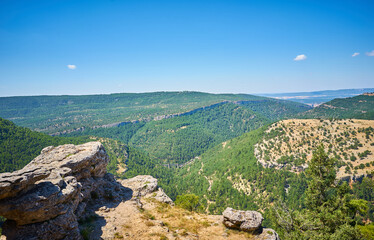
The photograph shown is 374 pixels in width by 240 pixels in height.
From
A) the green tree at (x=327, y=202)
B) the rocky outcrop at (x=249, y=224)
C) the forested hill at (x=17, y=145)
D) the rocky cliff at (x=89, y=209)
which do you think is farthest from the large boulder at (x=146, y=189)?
the forested hill at (x=17, y=145)

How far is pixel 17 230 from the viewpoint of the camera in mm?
13328

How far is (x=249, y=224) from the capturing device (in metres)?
18.5

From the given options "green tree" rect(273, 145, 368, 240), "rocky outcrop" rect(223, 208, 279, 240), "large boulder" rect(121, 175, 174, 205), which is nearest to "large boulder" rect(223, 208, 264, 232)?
"rocky outcrop" rect(223, 208, 279, 240)

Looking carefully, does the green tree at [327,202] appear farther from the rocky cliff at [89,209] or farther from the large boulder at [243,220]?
the rocky cliff at [89,209]

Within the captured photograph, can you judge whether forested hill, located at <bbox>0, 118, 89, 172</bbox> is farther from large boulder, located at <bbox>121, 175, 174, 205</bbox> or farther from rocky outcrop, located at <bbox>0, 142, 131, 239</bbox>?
rocky outcrop, located at <bbox>0, 142, 131, 239</bbox>

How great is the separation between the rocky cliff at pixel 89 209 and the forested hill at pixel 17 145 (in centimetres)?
10903

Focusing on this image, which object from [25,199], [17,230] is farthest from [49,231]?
[25,199]

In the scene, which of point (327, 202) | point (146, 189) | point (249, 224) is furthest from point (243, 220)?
point (327, 202)

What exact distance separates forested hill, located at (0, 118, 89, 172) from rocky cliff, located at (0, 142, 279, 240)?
109 meters

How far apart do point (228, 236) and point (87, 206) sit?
709 inches

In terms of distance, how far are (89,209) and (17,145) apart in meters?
138

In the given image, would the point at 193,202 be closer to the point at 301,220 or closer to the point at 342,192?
the point at 301,220

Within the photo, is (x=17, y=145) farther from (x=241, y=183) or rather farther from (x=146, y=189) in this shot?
(x=241, y=183)

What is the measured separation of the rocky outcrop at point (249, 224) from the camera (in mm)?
18000
